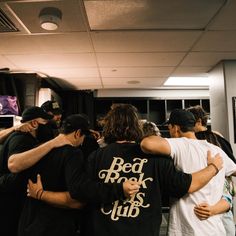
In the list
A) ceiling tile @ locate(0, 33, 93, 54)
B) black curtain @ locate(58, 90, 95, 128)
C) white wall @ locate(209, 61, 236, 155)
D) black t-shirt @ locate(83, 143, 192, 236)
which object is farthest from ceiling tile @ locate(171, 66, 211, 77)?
black t-shirt @ locate(83, 143, 192, 236)

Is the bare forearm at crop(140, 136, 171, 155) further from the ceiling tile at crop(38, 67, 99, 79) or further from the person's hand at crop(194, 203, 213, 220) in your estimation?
the ceiling tile at crop(38, 67, 99, 79)

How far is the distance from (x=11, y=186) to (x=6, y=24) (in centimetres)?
→ 157

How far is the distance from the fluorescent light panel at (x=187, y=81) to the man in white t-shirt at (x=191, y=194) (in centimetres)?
327

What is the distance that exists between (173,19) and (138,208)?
1.74 meters

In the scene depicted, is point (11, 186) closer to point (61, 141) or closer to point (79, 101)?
point (61, 141)

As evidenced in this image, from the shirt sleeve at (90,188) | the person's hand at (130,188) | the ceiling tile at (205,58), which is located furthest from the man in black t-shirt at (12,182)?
the ceiling tile at (205,58)

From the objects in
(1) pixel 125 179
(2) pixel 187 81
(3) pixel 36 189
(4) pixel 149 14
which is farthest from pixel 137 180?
(2) pixel 187 81

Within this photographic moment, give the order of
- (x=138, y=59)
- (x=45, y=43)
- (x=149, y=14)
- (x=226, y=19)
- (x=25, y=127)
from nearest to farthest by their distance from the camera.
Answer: (x=25, y=127)
(x=149, y=14)
(x=226, y=19)
(x=45, y=43)
(x=138, y=59)

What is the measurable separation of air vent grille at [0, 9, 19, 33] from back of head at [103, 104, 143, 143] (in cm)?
146

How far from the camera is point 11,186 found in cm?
160

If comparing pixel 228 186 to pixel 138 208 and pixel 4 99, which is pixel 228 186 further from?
pixel 4 99

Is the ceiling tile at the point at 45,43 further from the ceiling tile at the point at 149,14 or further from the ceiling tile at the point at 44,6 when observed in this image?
the ceiling tile at the point at 149,14

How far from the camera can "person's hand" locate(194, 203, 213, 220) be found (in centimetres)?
132

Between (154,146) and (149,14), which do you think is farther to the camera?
(149,14)
